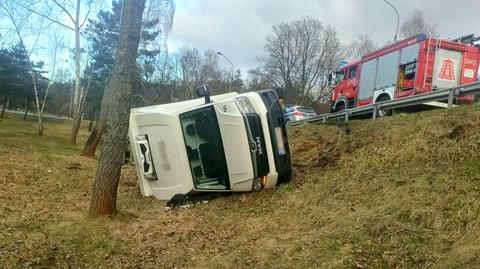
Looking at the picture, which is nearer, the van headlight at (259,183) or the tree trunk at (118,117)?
the tree trunk at (118,117)

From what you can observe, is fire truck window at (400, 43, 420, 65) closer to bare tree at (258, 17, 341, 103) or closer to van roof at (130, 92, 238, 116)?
van roof at (130, 92, 238, 116)

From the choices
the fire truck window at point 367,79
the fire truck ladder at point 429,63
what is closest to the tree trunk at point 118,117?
the fire truck ladder at point 429,63

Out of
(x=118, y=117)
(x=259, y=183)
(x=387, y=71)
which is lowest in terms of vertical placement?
(x=259, y=183)

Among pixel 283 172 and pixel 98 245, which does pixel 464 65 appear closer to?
pixel 283 172

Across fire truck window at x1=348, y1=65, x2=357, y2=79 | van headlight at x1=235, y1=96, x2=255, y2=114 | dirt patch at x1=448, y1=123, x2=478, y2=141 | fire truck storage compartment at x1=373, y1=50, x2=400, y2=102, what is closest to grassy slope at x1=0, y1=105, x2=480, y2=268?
dirt patch at x1=448, y1=123, x2=478, y2=141

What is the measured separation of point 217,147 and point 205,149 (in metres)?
0.28

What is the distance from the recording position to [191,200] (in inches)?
351

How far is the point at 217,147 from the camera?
27.9 feet

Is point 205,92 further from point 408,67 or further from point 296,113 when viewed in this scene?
point 296,113

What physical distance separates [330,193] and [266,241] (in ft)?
6.94

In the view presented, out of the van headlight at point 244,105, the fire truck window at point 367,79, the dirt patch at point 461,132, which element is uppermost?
the fire truck window at point 367,79

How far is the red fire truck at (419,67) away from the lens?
43.3 feet

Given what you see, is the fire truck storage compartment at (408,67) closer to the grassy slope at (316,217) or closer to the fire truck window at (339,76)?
the grassy slope at (316,217)

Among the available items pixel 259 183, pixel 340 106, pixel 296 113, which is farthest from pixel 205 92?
pixel 296 113
